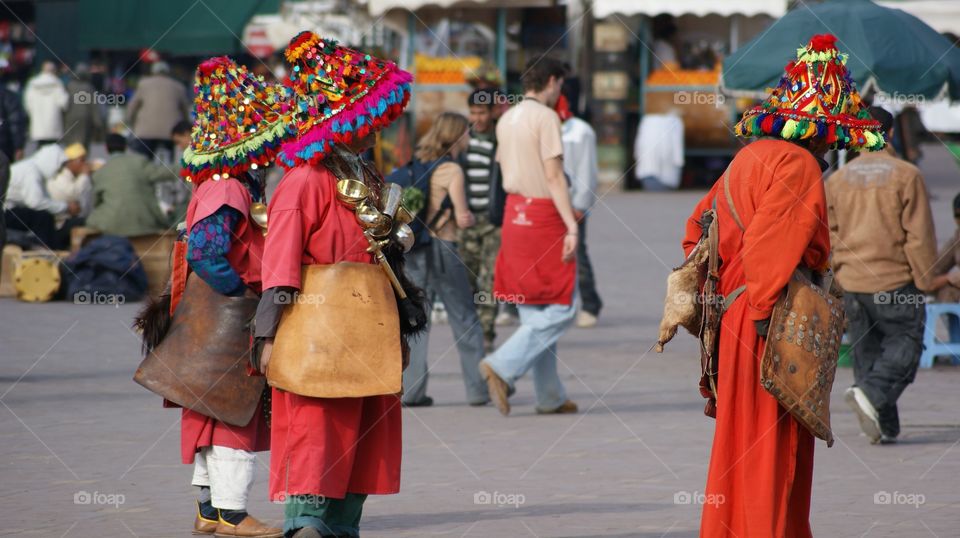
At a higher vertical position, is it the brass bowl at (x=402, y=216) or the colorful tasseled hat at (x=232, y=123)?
the colorful tasseled hat at (x=232, y=123)

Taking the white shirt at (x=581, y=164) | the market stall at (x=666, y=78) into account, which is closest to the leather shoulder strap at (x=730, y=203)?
the white shirt at (x=581, y=164)

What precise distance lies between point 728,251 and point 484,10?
19.2 m

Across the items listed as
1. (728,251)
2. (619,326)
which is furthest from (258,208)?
(619,326)

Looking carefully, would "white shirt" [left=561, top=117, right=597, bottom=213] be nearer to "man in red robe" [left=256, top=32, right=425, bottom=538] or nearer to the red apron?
the red apron

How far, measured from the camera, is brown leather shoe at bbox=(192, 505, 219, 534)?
5.71 metres

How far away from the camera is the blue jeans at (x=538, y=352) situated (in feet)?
27.4

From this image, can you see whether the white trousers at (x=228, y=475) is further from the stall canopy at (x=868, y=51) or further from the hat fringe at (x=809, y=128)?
the stall canopy at (x=868, y=51)

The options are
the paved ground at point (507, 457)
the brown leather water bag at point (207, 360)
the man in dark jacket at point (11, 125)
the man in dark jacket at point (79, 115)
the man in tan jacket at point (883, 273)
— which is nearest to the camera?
the brown leather water bag at point (207, 360)

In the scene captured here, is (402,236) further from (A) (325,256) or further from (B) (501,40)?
(B) (501,40)

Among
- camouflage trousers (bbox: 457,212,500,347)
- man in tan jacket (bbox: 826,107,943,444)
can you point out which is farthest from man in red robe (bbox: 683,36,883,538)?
camouflage trousers (bbox: 457,212,500,347)

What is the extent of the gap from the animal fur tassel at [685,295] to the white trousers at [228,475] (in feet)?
5.59

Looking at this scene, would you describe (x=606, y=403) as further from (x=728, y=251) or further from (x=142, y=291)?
(x=142, y=291)

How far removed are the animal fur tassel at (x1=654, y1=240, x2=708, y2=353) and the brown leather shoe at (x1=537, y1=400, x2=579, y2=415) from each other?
11.8 feet

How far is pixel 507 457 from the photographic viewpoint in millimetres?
7332
